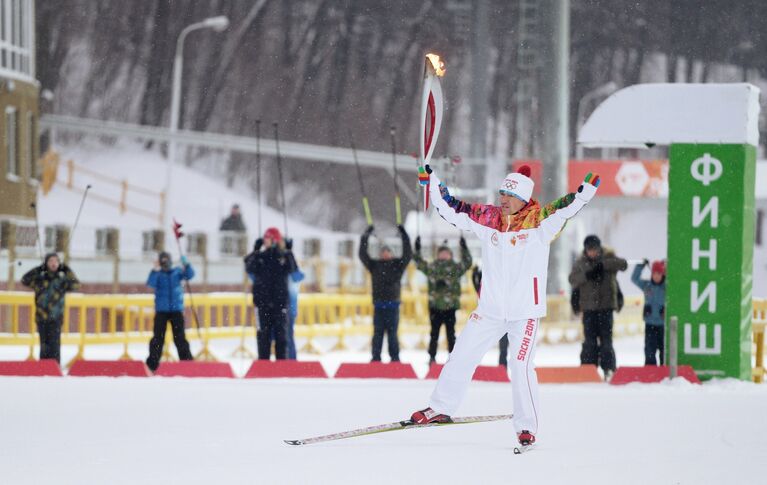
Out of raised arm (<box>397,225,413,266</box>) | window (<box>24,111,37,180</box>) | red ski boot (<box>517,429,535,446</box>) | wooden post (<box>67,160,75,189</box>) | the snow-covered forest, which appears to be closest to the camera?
red ski boot (<box>517,429,535,446</box>)

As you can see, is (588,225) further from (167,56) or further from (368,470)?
(368,470)

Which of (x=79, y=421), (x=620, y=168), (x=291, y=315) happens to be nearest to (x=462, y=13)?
(x=620, y=168)

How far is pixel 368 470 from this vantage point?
25.2ft

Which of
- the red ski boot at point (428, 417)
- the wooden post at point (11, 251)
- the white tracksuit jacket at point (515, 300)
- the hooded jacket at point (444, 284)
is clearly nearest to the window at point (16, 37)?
the wooden post at point (11, 251)

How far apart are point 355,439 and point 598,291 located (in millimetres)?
6146

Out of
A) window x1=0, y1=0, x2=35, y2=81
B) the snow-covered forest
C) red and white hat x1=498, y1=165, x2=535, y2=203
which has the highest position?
the snow-covered forest

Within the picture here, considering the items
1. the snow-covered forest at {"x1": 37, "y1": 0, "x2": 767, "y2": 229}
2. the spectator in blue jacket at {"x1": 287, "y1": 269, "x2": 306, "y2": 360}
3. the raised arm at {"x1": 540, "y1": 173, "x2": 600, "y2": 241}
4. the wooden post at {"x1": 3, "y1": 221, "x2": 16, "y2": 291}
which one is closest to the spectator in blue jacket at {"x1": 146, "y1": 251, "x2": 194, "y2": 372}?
the spectator in blue jacket at {"x1": 287, "y1": 269, "x2": 306, "y2": 360}

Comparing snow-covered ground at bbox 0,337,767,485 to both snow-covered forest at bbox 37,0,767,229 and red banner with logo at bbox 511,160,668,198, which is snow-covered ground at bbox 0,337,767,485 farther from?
snow-covered forest at bbox 37,0,767,229

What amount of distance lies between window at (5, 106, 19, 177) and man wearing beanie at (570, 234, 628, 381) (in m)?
18.0

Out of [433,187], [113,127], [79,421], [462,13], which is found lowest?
[79,421]

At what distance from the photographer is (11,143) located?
30406 mm

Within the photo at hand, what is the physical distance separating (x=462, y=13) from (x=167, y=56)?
15.9 m

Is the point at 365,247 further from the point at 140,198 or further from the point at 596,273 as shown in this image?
the point at 140,198

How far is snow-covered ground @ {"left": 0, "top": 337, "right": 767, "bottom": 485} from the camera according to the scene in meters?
7.57
